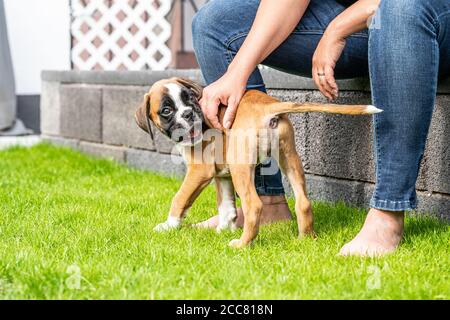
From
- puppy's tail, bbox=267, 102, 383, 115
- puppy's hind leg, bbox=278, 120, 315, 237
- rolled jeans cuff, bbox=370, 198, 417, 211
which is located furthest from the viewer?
puppy's hind leg, bbox=278, 120, 315, 237

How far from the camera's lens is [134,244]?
2.51m

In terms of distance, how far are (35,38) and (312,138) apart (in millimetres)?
3842

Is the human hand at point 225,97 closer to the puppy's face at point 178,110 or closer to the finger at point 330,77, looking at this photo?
the puppy's face at point 178,110

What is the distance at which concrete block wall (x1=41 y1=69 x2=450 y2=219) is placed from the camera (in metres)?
2.94

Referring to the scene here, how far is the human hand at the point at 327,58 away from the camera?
250cm

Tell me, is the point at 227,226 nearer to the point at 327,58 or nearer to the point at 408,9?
the point at 327,58

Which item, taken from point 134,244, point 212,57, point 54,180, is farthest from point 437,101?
point 54,180

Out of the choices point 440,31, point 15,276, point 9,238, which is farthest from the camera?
point 9,238

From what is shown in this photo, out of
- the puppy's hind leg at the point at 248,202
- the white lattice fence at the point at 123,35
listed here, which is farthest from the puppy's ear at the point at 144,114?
the white lattice fence at the point at 123,35

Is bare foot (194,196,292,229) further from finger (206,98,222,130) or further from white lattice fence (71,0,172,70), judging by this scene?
white lattice fence (71,0,172,70)

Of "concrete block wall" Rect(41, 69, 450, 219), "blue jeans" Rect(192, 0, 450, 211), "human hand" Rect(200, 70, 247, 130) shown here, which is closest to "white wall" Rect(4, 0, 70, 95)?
"concrete block wall" Rect(41, 69, 450, 219)

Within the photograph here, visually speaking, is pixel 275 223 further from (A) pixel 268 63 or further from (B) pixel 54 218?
(B) pixel 54 218

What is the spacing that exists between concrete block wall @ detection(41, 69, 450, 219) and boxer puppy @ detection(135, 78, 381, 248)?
36cm
